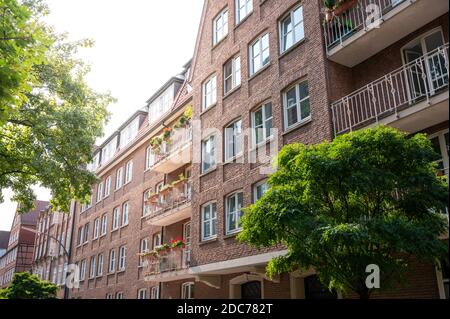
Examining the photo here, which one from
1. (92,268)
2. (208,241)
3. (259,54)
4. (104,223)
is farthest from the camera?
(104,223)

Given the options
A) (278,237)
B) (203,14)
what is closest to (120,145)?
(203,14)

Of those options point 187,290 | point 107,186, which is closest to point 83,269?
point 107,186

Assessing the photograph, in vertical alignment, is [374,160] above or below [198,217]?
below

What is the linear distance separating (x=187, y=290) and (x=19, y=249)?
51096 mm

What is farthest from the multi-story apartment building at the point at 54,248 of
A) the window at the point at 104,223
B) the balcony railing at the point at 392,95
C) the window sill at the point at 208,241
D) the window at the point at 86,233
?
the balcony railing at the point at 392,95

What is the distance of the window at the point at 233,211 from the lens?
1750 centimetres

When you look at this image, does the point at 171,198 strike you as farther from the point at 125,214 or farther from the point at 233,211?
the point at 125,214

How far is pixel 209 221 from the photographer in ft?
63.2

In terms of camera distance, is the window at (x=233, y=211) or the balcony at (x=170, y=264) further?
the balcony at (x=170, y=264)

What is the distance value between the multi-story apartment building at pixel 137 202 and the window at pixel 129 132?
4cm

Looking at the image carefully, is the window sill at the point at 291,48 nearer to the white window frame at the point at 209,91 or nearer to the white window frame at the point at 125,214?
the white window frame at the point at 209,91

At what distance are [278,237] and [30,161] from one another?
11.3 m

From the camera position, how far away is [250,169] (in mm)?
17125
